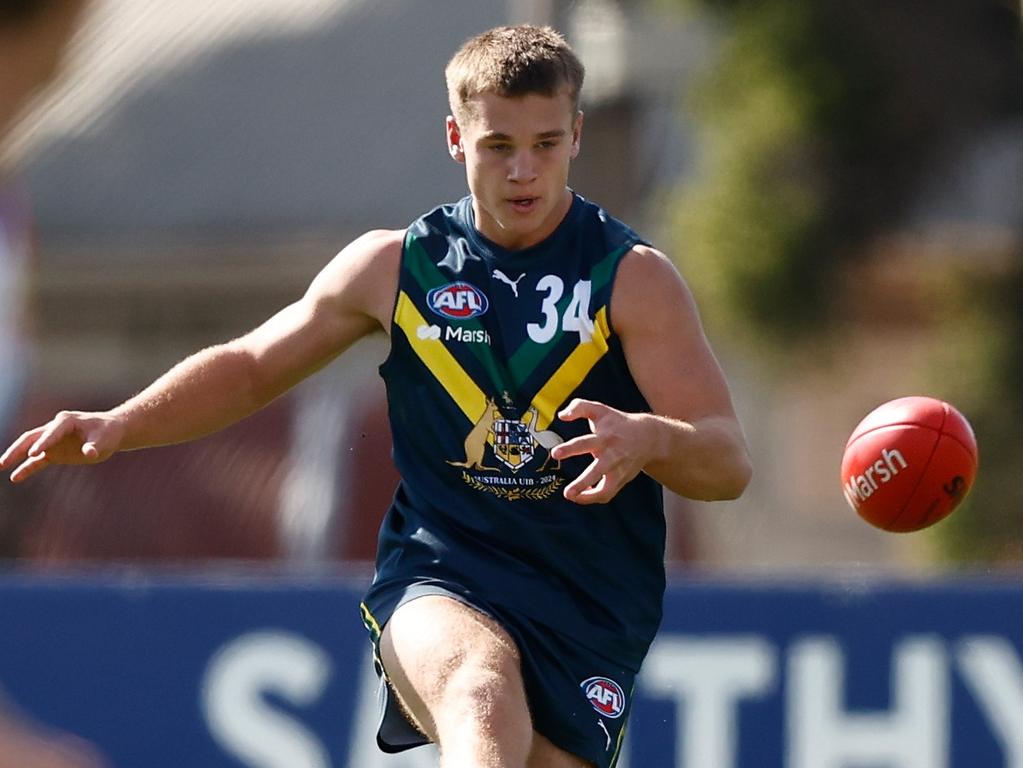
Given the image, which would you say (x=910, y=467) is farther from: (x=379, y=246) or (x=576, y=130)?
(x=379, y=246)

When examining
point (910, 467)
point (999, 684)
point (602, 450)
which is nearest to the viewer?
point (602, 450)

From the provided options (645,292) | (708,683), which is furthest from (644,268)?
(708,683)

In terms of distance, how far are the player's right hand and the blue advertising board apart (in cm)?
320

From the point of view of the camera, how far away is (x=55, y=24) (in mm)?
3658

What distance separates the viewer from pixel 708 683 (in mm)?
8523

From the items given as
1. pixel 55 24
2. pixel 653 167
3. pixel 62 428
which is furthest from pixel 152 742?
pixel 653 167

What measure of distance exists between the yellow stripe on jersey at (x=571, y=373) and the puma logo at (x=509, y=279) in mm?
234

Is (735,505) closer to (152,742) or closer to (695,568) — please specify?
(695,568)

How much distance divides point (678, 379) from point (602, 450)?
0.69 meters

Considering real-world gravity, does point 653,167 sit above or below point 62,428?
above

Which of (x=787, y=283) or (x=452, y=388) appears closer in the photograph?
(x=452, y=388)

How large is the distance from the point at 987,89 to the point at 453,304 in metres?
13.3

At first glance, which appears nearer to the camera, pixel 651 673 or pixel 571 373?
pixel 571 373

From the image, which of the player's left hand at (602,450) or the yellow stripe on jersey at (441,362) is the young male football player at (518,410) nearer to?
the yellow stripe on jersey at (441,362)
